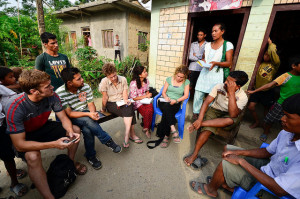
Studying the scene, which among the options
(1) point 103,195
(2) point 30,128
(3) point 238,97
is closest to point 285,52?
(3) point 238,97

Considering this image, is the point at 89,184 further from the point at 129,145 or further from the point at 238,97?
the point at 238,97

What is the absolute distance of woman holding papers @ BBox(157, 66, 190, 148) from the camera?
2616mm

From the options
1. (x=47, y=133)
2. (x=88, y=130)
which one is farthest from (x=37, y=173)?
(x=88, y=130)

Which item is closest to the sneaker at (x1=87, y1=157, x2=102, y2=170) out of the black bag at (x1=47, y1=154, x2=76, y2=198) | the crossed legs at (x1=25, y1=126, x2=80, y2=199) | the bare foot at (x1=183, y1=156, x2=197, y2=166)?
the black bag at (x1=47, y1=154, x2=76, y2=198)

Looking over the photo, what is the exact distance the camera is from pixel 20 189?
5.66 feet

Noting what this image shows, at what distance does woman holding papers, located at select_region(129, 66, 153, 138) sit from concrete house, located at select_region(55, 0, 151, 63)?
5.63 meters

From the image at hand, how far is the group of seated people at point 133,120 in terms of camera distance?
125 cm

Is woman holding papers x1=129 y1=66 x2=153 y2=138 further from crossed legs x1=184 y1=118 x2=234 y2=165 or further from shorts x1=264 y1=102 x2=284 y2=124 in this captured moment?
shorts x1=264 y1=102 x2=284 y2=124

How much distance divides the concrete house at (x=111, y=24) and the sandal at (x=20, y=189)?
7423mm

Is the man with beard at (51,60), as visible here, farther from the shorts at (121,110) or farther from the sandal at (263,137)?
the sandal at (263,137)

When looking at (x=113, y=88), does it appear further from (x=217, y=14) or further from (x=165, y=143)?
(x=217, y=14)

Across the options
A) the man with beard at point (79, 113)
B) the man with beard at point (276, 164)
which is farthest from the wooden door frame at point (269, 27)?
the man with beard at point (79, 113)

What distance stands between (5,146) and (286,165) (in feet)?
9.58

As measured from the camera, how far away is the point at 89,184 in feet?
6.22
